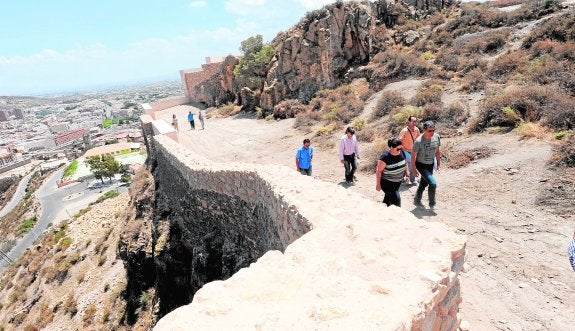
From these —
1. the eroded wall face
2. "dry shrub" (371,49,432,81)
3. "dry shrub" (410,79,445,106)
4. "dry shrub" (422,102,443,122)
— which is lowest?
the eroded wall face

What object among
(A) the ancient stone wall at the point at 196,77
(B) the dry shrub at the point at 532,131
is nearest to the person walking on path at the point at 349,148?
(B) the dry shrub at the point at 532,131

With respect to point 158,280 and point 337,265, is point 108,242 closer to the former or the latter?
point 158,280

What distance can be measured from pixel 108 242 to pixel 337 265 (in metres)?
18.1

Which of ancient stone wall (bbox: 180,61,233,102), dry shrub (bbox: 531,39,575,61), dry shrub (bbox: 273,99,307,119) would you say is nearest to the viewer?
dry shrub (bbox: 531,39,575,61)

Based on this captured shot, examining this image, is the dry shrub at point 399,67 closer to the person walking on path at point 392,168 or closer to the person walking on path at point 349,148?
the person walking on path at point 349,148

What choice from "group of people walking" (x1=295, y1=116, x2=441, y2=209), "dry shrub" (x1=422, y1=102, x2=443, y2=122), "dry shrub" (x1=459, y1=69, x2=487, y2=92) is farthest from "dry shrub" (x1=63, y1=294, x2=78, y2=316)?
"dry shrub" (x1=459, y1=69, x2=487, y2=92)

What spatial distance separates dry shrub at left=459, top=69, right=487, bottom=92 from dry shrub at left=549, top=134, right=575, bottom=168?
615 cm

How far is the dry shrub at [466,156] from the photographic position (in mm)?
8344

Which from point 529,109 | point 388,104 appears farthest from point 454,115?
point 388,104

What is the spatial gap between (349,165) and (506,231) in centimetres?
382

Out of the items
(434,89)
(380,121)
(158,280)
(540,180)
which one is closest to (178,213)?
(158,280)

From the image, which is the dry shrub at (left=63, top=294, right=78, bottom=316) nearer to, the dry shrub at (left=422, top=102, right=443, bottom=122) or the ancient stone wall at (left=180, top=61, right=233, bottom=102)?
the dry shrub at (left=422, top=102, right=443, bottom=122)

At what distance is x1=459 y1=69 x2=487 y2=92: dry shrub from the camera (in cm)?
1295

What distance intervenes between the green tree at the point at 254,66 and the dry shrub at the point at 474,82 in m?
14.4
